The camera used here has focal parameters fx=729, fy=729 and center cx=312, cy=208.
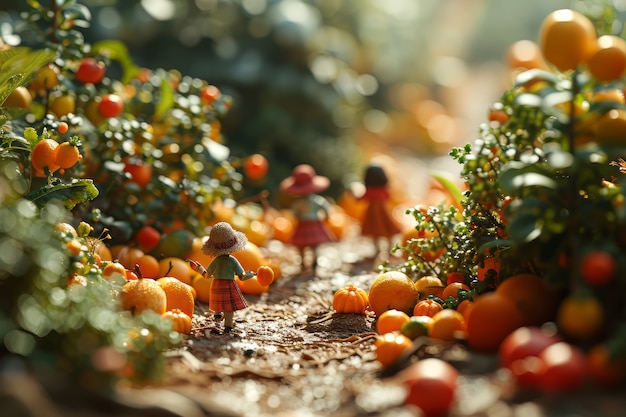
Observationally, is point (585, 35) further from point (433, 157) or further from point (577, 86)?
point (433, 157)

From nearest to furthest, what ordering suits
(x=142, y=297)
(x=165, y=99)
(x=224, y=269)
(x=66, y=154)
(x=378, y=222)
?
1. (x=142, y=297)
2. (x=66, y=154)
3. (x=224, y=269)
4. (x=165, y=99)
5. (x=378, y=222)

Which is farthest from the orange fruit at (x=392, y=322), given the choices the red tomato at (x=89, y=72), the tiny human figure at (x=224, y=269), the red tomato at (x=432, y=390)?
the red tomato at (x=89, y=72)

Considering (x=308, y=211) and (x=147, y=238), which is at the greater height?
(x=308, y=211)

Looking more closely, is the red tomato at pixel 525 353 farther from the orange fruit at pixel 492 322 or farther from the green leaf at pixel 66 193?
the green leaf at pixel 66 193

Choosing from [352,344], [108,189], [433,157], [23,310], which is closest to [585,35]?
[352,344]

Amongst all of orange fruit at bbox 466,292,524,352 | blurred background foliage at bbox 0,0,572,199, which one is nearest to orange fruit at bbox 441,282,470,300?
orange fruit at bbox 466,292,524,352

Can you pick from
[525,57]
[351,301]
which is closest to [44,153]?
[351,301]

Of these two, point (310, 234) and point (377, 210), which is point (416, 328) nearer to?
point (310, 234)
